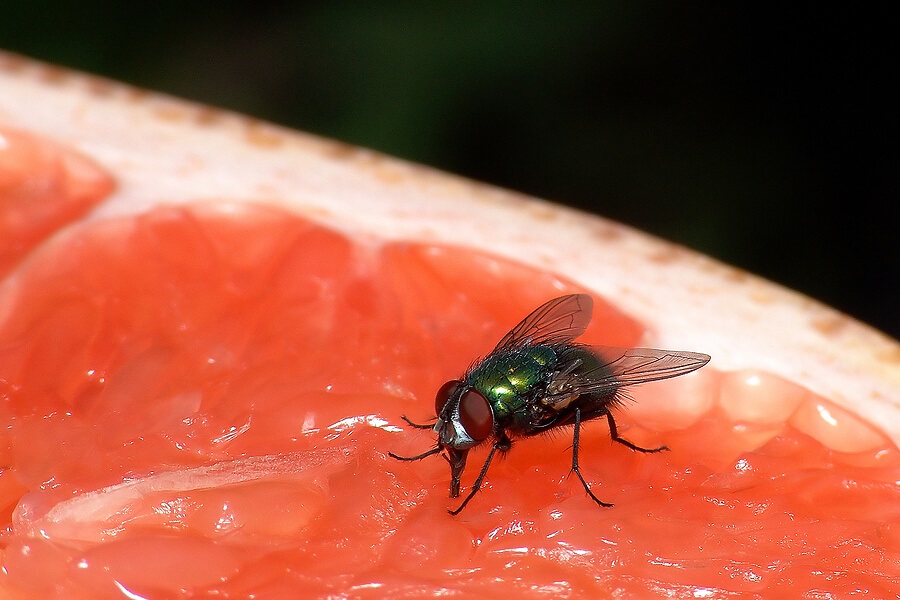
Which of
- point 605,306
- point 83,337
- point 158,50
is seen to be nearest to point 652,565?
point 605,306

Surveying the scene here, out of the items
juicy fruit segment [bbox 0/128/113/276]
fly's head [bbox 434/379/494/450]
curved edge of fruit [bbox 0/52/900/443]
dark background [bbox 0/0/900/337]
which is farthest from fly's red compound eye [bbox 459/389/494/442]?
dark background [bbox 0/0/900/337]

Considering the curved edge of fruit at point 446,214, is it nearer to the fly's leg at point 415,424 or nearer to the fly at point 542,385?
the fly at point 542,385

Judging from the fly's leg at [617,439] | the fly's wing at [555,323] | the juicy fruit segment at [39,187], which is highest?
the fly's wing at [555,323]

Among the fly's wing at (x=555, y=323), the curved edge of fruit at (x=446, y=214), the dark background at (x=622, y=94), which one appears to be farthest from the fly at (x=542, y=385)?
the dark background at (x=622, y=94)

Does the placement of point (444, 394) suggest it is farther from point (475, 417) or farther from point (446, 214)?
point (446, 214)

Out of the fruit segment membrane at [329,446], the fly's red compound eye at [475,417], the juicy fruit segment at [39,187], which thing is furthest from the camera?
the juicy fruit segment at [39,187]

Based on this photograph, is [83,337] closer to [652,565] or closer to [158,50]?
[652,565]

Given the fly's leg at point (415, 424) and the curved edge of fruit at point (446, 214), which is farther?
the curved edge of fruit at point (446, 214)
